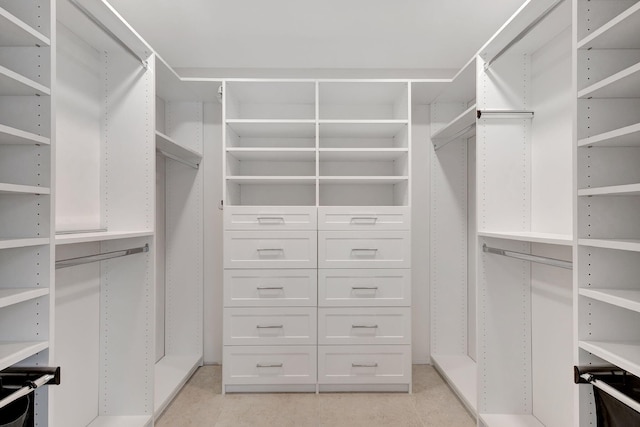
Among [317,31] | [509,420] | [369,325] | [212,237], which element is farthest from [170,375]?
[317,31]

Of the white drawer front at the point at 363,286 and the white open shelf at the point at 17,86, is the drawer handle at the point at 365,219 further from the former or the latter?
the white open shelf at the point at 17,86

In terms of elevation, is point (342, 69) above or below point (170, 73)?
above

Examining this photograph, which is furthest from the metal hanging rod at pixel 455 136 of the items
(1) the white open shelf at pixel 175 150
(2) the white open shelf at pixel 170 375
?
(2) the white open shelf at pixel 170 375

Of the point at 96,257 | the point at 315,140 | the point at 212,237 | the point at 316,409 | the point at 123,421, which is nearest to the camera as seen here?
the point at 96,257

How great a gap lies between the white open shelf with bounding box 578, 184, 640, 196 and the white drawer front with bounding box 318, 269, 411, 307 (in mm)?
1438

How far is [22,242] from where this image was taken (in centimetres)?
118

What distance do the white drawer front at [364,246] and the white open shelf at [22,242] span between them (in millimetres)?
1645

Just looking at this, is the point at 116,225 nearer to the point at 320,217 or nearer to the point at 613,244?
the point at 320,217

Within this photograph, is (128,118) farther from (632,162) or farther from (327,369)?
(632,162)

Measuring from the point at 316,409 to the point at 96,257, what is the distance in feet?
5.31

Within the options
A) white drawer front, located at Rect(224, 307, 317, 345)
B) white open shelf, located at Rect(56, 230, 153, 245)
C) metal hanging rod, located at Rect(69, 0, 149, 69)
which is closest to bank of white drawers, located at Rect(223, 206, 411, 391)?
white drawer front, located at Rect(224, 307, 317, 345)

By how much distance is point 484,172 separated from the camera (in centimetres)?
220

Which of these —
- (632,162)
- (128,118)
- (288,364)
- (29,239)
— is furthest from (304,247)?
(632,162)

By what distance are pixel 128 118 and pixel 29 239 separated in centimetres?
115
